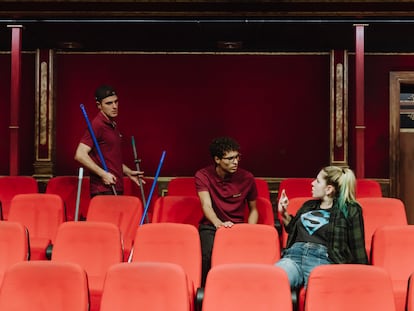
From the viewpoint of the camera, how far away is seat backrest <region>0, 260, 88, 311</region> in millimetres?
2443

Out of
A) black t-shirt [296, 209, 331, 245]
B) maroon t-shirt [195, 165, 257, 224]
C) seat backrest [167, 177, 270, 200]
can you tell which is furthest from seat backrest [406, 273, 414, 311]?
seat backrest [167, 177, 270, 200]

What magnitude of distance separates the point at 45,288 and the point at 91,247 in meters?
0.67

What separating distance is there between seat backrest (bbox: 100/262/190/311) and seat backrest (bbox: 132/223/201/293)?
61 cm

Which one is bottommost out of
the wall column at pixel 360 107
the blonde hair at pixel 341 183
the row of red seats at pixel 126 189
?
the row of red seats at pixel 126 189

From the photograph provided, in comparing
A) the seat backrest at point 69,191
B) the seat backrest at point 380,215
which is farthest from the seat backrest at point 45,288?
the seat backrest at point 69,191

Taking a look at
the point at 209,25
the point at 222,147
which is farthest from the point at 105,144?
the point at 209,25

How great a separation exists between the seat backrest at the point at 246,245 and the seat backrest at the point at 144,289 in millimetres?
667

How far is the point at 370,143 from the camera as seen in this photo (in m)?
6.43

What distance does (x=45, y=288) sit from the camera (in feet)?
8.04

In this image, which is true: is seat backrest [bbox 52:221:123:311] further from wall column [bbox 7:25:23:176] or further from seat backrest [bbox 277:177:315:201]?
wall column [bbox 7:25:23:176]

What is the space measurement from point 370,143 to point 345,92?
61 cm

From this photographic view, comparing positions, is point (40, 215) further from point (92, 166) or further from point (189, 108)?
point (189, 108)

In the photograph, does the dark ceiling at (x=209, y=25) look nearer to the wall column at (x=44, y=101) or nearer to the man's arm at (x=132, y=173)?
the wall column at (x=44, y=101)

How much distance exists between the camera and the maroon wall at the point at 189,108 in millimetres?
6520
